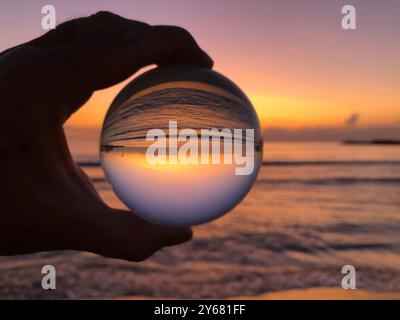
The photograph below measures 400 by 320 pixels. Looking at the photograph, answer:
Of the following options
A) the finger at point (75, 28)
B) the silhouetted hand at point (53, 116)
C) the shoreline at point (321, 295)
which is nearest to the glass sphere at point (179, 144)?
the silhouetted hand at point (53, 116)

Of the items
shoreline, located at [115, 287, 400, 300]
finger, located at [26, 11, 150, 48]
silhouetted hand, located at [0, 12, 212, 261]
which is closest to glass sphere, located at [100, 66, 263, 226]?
silhouetted hand, located at [0, 12, 212, 261]

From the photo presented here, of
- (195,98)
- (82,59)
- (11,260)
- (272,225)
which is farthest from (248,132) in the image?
(272,225)

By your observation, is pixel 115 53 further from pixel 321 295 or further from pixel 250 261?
pixel 250 261

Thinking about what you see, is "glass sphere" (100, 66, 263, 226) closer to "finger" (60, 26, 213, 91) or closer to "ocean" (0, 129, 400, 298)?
"finger" (60, 26, 213, 91)

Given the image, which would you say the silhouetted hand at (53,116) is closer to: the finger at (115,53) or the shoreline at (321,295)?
the finger at (115,53)

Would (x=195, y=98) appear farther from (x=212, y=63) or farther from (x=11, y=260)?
(x=11, y=260)

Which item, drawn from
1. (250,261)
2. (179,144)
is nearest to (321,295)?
(250,261)
